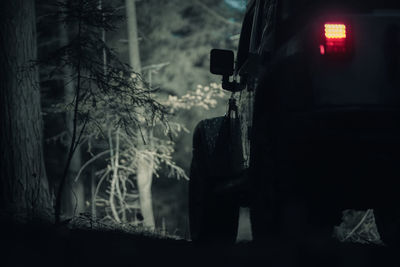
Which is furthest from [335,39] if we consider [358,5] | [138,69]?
[138,69]

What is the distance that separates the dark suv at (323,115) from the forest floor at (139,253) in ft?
0.46

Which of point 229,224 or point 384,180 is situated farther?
Result: point 229,224

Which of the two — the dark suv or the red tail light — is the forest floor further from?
the red tail light

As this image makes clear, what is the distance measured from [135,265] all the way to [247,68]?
2.05m

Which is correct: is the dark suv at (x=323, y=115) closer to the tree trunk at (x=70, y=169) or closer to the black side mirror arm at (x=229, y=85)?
the black side mirror arm at (x=229, y=85)

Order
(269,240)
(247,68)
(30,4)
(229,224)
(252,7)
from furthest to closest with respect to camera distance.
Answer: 1. (30,4)
2. (229,224)
3. (252,7)
4. (247,68)
5. (269,240)

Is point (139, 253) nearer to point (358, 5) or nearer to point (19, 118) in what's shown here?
point (358, 5)

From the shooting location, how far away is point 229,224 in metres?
6.30

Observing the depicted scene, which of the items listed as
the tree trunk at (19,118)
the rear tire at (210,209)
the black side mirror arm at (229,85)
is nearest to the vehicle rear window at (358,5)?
the black side mirror arm at (229,85)

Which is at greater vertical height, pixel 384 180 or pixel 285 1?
pixel 285 1

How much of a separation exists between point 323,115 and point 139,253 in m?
1.83

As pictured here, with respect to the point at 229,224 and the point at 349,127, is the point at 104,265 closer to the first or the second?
the point at 349,127

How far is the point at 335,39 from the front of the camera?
136 inches

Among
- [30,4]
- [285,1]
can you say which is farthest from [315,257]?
[30,4]
